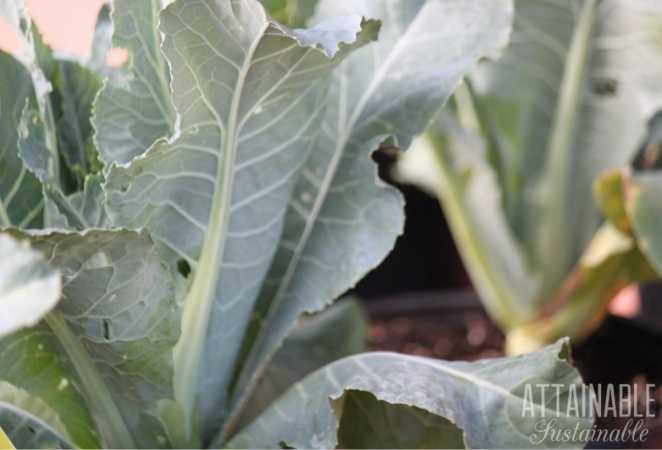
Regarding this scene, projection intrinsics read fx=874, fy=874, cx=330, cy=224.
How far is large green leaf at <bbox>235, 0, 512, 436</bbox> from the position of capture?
451mm

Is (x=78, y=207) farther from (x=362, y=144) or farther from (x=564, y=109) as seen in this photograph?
(x=564, y=109)

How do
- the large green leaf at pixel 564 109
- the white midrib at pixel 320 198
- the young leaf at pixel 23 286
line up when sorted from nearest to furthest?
the young leaf at pixel 23 286 < the white midrib at pixel 320 198 < the large green leaf at pixel 564 109

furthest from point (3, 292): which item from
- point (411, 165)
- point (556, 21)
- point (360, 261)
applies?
point (411, 165)

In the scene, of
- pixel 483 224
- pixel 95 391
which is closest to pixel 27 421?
pixel 95 391

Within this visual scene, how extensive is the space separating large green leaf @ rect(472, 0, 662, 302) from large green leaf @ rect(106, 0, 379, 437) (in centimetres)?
24

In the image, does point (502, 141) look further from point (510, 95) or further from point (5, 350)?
point (5, 350)

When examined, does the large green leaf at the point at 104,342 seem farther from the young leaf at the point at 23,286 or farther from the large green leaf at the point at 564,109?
the large green leaf at the point at 564,109

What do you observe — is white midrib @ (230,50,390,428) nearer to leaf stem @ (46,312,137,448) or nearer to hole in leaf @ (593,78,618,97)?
leaf stem @ (46,312,137,448)

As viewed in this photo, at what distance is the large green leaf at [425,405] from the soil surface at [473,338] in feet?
0.71

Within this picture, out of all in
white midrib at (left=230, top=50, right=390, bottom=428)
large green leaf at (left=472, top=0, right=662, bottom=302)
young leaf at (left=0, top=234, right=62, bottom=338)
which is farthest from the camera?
large green leaf at (left=472, top=0, right=662, bottom=302)

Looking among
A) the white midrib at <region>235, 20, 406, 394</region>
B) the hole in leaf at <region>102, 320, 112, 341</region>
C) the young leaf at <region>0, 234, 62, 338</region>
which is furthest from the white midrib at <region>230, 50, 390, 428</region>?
the young leaf at <region>0, 234, 62, 338</region>

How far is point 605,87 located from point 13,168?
42cm

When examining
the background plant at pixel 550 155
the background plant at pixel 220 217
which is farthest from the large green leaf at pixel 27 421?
the background plant at pixel 550 155

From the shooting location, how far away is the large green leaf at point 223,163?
0.35 m
